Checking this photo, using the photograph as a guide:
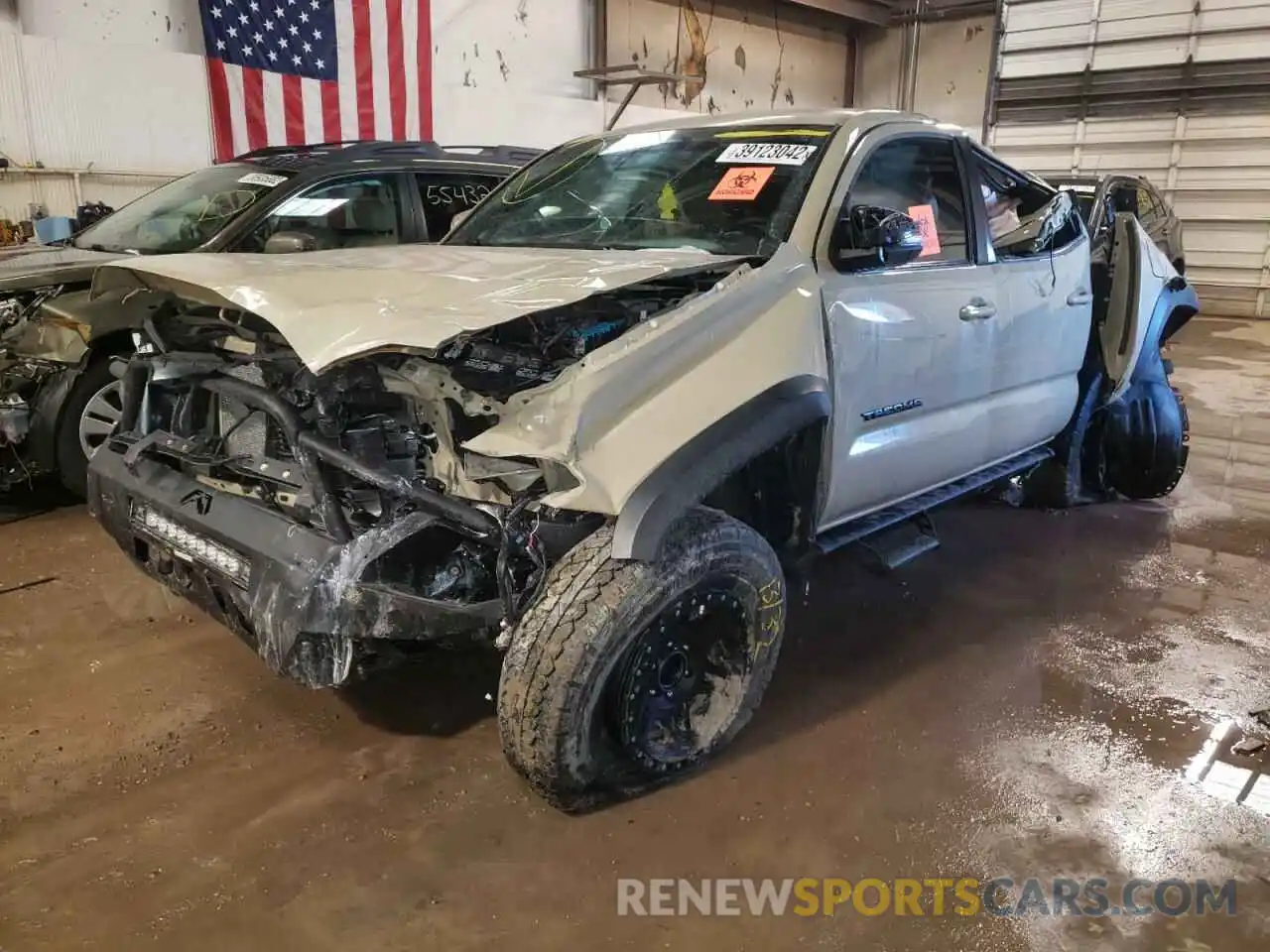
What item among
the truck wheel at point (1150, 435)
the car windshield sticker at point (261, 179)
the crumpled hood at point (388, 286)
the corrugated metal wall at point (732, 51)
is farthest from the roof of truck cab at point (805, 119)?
the corrugated metal wall at point (732, 51)

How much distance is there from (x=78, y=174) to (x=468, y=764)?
23.4ft

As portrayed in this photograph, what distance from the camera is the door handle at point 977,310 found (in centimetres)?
332

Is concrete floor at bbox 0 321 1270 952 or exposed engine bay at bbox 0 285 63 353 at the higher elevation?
exposed engine bay at bbox 0 285 63 353

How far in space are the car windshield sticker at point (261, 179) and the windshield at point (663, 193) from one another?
Result: 1.80 m

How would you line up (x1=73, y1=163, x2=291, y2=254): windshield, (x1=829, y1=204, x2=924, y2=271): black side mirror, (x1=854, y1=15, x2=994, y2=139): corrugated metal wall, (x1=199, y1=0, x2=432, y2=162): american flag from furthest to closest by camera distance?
(x1=854, y1=15, x2=994, y2=139): corrugated metal wall, (x1=199, y1=0, x2=432, y2=162): american flag, (x1=73, y1=163, x2=291, y2=254): windshield, (x1=829, y1=204, x2=924, y2=271): black side mirror

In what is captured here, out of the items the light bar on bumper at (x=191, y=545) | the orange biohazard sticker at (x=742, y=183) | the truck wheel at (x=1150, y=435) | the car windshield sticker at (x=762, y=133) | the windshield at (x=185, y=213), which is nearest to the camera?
the light bar on bumper at (x=191, y=545)

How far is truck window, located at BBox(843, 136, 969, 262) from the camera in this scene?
314 centimetres

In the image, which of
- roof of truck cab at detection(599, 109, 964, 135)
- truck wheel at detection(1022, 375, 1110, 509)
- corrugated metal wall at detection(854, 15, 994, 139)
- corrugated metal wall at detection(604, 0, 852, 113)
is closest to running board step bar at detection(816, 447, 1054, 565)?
truck wheel at detection(1022, 375, 1110, 509)

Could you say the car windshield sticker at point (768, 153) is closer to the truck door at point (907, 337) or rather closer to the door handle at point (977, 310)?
the truck door at point (907, 337)

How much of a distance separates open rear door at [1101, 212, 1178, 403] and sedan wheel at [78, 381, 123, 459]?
472 cm

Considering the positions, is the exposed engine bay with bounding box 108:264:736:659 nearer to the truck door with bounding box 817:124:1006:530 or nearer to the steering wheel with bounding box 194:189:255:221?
the truck door with bounding box 817:124:1006:530

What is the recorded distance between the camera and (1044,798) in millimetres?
2568

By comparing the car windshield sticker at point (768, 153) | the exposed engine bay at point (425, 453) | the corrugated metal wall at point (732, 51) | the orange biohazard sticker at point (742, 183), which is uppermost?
the corrugated metal wall at point (732, 51)

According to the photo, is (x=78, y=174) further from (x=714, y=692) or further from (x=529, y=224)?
(x=714, y=692)
